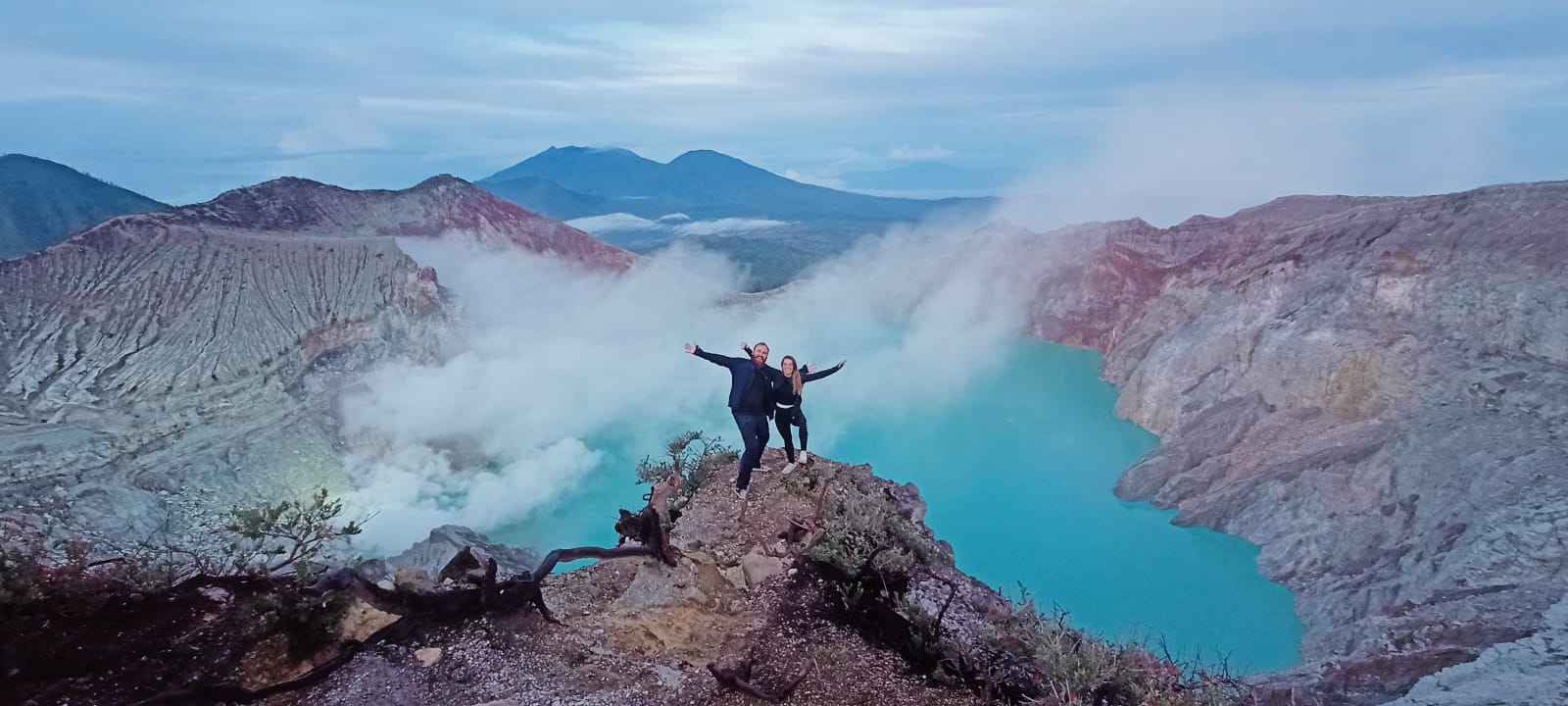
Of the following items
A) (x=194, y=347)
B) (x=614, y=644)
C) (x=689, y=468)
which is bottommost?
(x=614, y=644)

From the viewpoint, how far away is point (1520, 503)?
652 inches

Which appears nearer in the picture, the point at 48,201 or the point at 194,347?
the point at 194,347

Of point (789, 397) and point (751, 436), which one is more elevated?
point (789, 397)

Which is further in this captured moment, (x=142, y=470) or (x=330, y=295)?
(x=330, y=295)

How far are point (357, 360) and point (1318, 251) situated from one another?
31934 mm

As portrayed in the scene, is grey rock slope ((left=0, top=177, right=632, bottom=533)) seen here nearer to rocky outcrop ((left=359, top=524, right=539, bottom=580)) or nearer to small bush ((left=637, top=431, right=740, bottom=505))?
rocky outcrop ((left=359, top=524, right=539, bottom=580))

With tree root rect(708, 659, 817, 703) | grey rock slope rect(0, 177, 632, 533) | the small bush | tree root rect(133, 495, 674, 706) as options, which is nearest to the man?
the small bush

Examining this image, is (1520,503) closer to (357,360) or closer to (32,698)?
(32,698)

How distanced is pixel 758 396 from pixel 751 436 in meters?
0.44

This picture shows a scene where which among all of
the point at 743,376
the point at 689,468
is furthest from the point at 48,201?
the point at 743,376

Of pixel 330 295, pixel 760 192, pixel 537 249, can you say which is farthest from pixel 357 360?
pixel 760 192

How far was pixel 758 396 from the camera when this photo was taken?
361 inches

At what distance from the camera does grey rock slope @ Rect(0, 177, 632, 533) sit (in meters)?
20.5

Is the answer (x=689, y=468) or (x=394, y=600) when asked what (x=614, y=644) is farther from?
(x=689, y=468)
